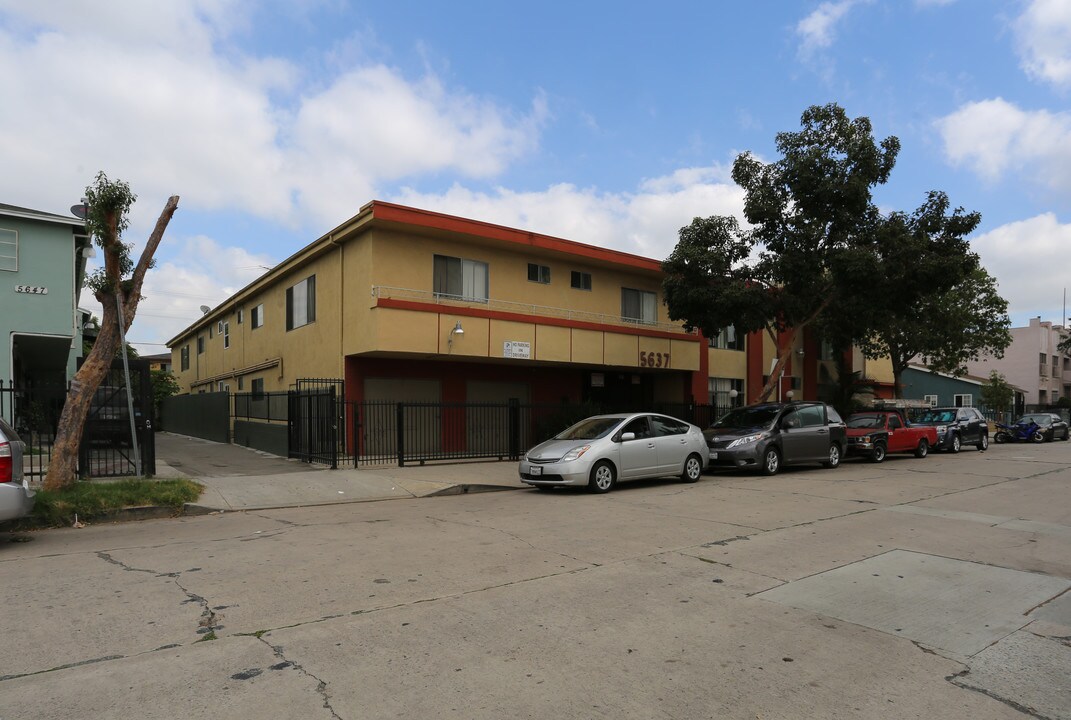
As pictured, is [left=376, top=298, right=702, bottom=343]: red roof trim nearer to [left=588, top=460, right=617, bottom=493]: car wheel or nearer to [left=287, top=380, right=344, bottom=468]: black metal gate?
[left=287, top=380, right=344, bottom=468]: black metal gate

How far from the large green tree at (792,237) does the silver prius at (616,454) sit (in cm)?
729

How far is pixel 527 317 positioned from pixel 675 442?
706 cm

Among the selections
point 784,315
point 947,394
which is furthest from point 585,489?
point 947,394

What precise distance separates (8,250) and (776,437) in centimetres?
1930

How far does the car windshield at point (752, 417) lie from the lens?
17.1 meters

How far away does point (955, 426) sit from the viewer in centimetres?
2469

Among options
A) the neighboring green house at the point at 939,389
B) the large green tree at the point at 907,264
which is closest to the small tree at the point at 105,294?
the large green tree at the point at 907,264

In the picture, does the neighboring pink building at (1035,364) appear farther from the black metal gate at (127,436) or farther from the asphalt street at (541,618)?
the black metal gate at (127,436)

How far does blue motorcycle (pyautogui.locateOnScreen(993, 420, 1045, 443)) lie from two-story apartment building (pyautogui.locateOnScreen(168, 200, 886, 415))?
48.3 ft

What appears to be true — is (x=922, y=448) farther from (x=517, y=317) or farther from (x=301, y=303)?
(x=301, y=303)

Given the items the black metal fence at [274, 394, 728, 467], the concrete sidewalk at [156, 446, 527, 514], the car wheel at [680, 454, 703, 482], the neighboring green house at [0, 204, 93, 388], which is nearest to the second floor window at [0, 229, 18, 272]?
the neighboring green house at [0, 204, 93, 388]

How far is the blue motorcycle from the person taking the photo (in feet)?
107

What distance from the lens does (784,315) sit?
2267cm

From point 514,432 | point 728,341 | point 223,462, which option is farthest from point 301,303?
point 728,341
